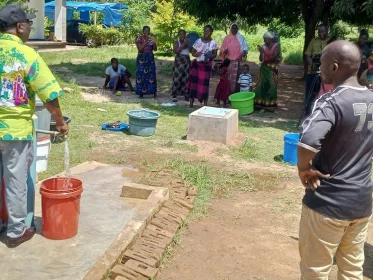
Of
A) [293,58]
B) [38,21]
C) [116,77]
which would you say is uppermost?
[38,21]

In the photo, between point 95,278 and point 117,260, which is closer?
point 95,278

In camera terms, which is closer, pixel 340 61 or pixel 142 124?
pixel 340 61

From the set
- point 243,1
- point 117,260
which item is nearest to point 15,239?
point 117,260

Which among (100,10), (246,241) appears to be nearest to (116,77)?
(246,241)

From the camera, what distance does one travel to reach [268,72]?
32.5 ft

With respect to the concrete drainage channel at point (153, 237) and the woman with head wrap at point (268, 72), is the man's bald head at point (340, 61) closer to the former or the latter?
the concrete drainage channel at point (153, 237)

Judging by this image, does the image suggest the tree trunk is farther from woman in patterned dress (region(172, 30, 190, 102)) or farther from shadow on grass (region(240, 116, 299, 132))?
shadow on grass (region(240, 116, 299, 132))

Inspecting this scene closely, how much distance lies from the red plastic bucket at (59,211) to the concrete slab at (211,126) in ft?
12.6

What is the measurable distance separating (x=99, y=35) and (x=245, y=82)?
45.5 ft

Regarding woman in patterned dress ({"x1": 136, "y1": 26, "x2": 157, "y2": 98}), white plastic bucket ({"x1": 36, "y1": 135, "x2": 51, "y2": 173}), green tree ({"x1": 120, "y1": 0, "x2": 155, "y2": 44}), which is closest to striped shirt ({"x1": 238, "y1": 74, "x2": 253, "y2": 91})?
woman in patterned dress ({"x1": 136, "y1": 26, "x2": 157, "y2": 98})

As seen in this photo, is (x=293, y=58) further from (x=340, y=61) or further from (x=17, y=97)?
(x=340, y=61)

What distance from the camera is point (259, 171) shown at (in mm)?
6477

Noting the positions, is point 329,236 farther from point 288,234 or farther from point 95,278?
point 288,234

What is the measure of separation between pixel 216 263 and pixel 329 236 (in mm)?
1507
